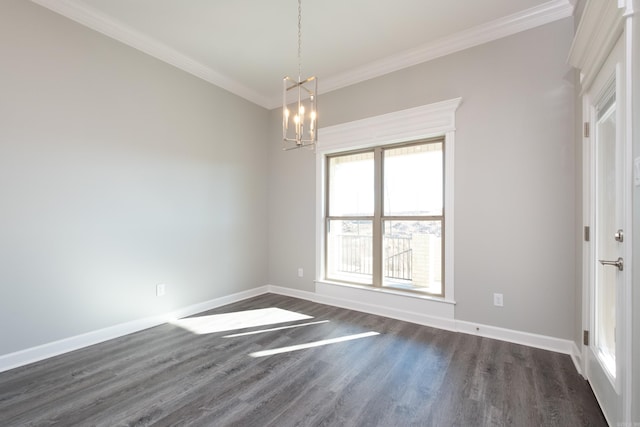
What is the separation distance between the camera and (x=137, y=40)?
9.84ft

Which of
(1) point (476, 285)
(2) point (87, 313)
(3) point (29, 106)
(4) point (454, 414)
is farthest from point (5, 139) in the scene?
(1) point (476, 285)

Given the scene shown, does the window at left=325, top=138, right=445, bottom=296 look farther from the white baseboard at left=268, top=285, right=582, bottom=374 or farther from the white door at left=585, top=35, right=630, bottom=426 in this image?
the white door at left=585, top=35, right=630, bottom=426

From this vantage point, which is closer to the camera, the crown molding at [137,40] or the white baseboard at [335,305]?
the white baseboard at [335,305]

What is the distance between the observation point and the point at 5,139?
2.22 m

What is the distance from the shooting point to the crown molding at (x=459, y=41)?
2555 mm

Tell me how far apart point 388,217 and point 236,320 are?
90.2 inches

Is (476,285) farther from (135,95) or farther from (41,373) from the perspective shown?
(135,95)

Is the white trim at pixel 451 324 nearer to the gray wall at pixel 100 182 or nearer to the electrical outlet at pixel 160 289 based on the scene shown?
the gray wall at pixel 100 182

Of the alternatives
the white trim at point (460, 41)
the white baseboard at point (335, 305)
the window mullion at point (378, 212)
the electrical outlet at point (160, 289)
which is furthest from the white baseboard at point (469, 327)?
the white trim at point (460, 41)

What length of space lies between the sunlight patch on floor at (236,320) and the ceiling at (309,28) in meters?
3.12

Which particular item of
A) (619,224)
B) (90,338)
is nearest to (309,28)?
(619,224)

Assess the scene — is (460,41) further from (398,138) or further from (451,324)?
(451,324)

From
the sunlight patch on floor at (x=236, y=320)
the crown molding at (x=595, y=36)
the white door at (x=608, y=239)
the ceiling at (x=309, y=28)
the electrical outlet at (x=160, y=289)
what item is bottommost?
the sunlight patch on floor at (x=236, y=320)

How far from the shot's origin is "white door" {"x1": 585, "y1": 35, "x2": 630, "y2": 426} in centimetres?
141
